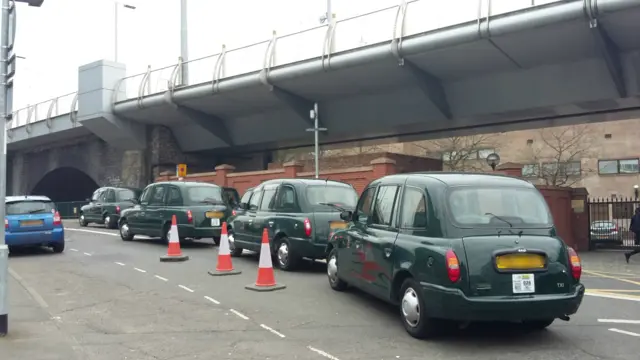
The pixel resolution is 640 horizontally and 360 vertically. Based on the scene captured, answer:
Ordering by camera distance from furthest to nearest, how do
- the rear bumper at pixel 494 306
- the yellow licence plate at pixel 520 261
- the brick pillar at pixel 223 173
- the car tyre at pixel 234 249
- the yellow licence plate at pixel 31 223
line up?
the brick pillar at pixel 223 173
the yellow licence plate at pixel 31 223
the car tyre at pixel 234 249
the yellow licence plate at pixel 520 261
the rear bumper at pixel 494 306

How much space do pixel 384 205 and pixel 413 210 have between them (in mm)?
785

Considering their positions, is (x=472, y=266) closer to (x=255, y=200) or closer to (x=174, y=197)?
(x=255, y=200)

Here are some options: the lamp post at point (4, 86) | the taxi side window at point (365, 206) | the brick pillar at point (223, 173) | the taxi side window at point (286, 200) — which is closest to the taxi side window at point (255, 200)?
the taxi side window at point (286, 200)

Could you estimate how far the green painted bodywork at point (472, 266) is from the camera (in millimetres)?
5906

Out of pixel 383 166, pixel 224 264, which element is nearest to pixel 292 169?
pixel 383 166

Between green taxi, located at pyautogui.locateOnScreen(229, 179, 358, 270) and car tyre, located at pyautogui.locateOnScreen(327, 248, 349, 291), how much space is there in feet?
5.54

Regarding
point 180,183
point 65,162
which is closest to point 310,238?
point 180,183

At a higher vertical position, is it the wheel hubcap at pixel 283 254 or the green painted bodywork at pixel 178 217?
the green painted bodywork at pixel 178 217

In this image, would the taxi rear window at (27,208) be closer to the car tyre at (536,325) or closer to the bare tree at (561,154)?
the car tyre at (536,325)

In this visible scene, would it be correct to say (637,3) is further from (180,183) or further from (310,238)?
(180,183)

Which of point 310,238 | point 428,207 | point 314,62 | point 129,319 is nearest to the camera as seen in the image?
point 428,207

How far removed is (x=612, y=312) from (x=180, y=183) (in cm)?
1146

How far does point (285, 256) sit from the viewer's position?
11.3 meters

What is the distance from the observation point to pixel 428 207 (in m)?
6.57
